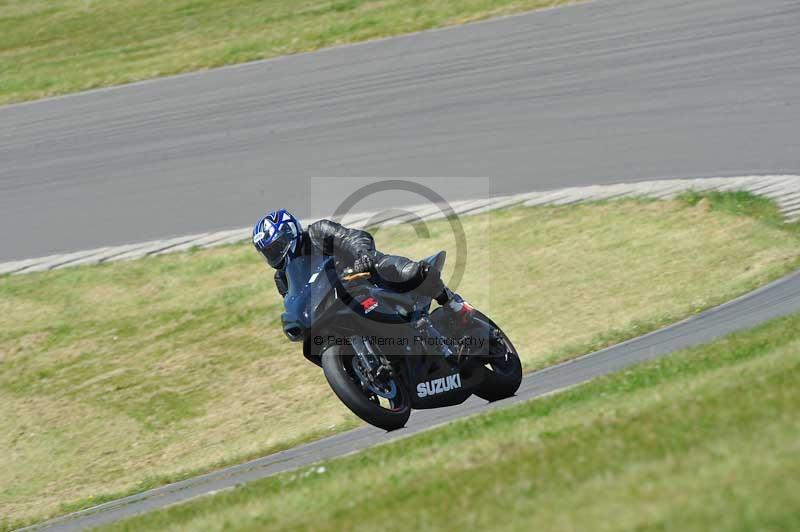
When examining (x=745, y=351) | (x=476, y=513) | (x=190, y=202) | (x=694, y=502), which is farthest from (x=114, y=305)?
(x=694, y=502)

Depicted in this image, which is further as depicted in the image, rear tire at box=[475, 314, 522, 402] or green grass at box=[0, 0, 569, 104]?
green grass at box=[0, 0, 569, 104]

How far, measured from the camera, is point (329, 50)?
21.2 metres

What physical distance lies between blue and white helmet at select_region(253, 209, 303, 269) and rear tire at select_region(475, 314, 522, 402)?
1636 mm

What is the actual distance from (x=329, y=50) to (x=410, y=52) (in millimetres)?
1796

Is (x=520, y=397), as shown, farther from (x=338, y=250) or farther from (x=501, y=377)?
(x=338, y=250)

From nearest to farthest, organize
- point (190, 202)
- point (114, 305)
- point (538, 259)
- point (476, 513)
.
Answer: point (476, 513)
point (538, 259)
point (114, 305)
point (190, 202)

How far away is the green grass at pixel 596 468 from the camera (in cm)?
499

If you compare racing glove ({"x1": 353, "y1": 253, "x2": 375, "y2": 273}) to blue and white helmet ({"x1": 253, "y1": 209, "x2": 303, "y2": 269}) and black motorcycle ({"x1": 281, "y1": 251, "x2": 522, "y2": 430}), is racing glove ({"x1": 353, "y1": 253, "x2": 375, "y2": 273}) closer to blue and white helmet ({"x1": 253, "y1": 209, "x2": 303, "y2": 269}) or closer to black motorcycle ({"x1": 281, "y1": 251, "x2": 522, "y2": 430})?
black motorcycle ({"x1": 281, "y1": 251, "x2": 522, "y2": 430})

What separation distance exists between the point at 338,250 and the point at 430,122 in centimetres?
894

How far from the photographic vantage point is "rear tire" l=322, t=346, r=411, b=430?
8.15m

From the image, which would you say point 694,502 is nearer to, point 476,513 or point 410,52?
Answer: point 476,513

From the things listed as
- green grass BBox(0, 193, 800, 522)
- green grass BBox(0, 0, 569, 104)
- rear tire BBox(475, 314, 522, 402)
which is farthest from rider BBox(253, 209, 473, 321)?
green grass BBox(0, 0, 569, 104)

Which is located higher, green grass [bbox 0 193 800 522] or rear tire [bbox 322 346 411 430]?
rear tire [bbox 322 346 411 430]

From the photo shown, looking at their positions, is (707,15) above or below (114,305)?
above
